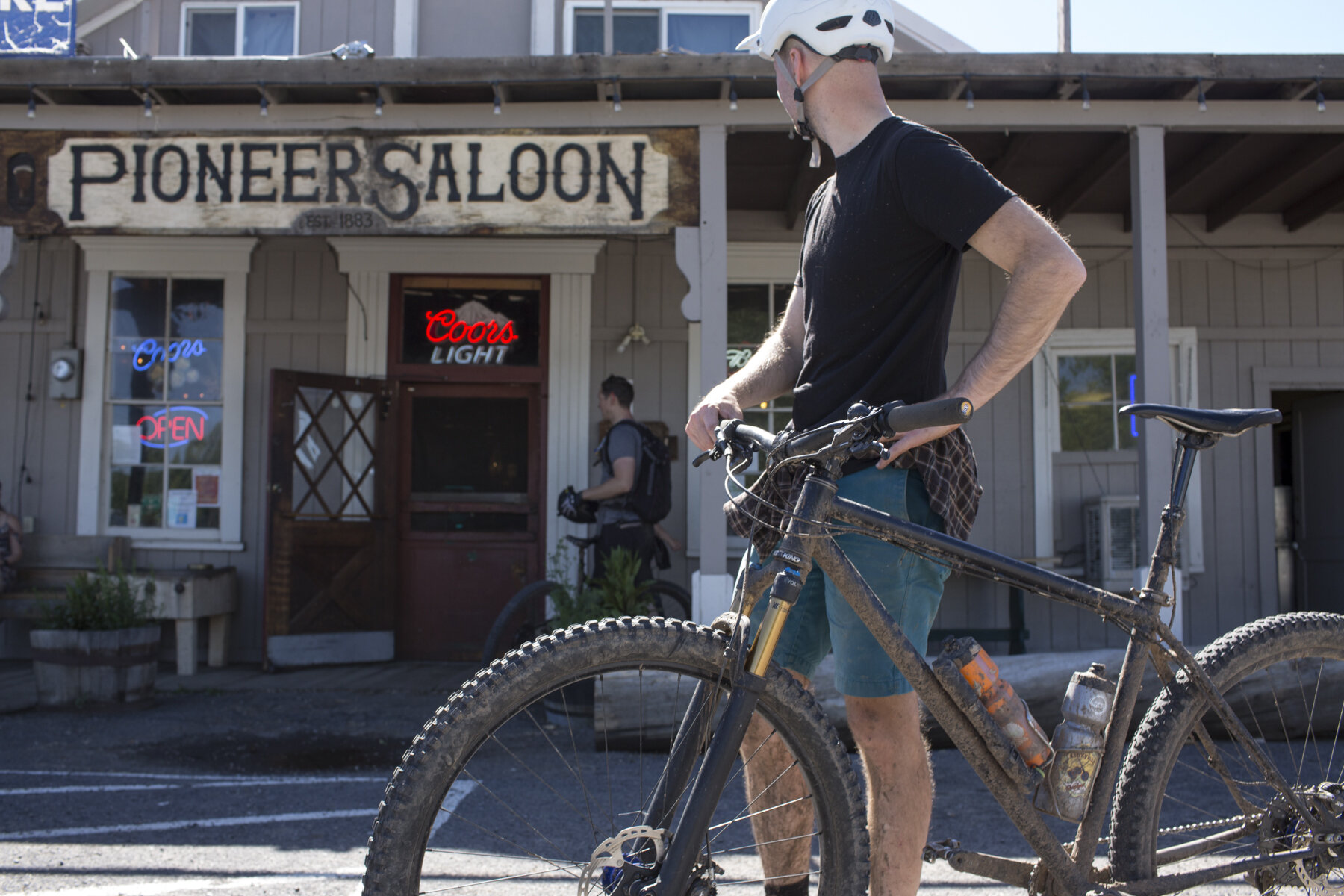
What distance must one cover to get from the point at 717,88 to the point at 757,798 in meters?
4.18

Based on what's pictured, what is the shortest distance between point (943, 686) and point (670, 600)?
5213 mm

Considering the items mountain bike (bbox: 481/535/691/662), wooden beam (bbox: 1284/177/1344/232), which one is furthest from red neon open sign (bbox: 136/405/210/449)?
wooden beam (bbox: 1284/177/1344/232)

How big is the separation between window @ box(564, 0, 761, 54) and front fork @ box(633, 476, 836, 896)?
705 cm

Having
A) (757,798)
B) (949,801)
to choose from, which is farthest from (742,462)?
(949,801)

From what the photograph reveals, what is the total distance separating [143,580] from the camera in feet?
20.5

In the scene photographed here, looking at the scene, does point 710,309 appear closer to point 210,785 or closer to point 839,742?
point 210,785

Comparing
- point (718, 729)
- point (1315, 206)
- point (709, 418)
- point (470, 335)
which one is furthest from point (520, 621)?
point (1315, 206)

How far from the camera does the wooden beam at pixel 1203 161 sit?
18.9 ft

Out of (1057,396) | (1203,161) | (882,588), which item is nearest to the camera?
(882,588)

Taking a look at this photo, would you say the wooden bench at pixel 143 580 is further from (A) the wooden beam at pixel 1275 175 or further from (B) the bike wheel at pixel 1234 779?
(A) the wooden beam at pixel 1275 175

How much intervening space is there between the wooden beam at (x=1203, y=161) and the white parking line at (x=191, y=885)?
5811mm

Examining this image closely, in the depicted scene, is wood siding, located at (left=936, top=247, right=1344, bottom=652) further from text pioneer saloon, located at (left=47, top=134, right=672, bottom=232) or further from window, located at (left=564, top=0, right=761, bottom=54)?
text pioneer saloon, located at (left=47, top=134, right=672, bottom=232)

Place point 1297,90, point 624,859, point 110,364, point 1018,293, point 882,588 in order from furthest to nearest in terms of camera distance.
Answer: point 110,364, point 1297,90, point 882,588, point 1018,293, point 624,859

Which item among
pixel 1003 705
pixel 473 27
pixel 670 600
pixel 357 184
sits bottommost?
pixel 670 600
